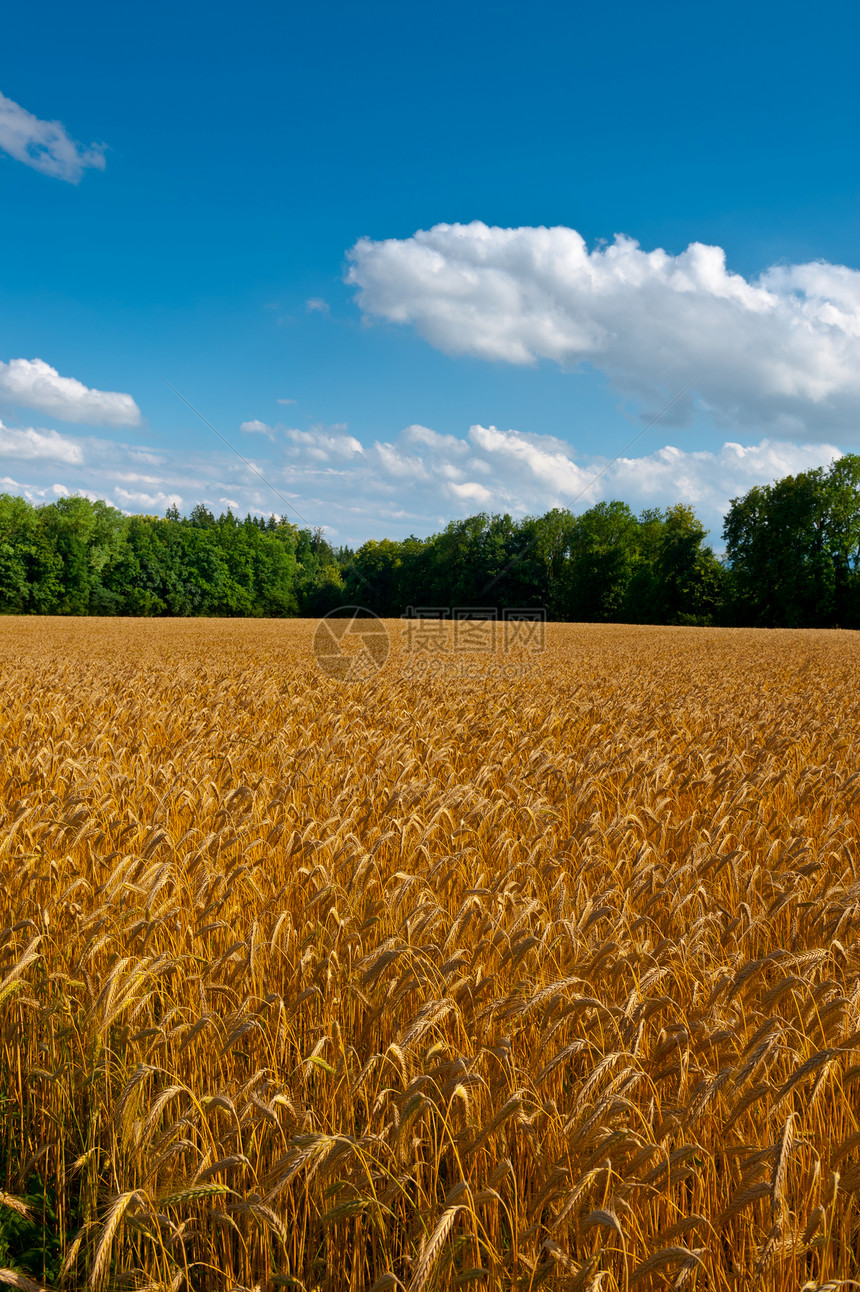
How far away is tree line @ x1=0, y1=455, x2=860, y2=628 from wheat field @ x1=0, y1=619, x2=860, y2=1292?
227 feet

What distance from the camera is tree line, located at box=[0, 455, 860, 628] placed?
6700 centimetres

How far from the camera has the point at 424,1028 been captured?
174cm

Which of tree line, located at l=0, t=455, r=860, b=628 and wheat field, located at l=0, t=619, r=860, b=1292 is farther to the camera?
tree line, located at l=0, t=455, r=860, b=628

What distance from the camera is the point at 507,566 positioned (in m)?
92.4

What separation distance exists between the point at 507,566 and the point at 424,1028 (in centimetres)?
9196

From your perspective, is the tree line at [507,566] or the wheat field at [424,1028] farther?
the tree line at [507,566]

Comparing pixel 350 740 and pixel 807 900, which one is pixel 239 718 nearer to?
pixel 350 740

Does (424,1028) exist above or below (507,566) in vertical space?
below

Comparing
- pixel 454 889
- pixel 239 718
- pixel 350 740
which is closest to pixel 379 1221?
pixel 454 889

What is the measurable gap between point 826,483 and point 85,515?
276 ft

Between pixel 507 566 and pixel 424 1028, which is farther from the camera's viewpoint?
pixel 507 566

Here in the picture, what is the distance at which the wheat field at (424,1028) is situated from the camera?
1.63 meters

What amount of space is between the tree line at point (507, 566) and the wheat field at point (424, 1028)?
69.0 m

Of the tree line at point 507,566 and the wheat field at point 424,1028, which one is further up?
the tree line at point 507,566
